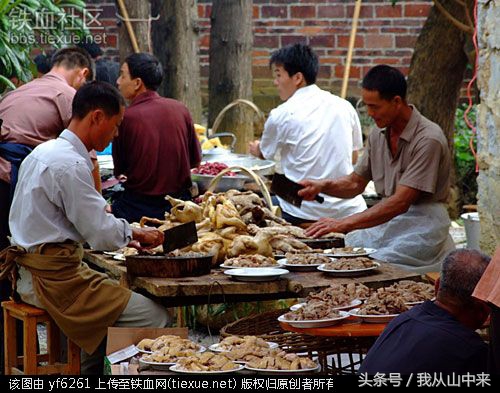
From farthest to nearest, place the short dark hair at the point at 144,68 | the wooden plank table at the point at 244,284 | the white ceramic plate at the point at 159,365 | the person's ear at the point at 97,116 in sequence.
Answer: the short dark hair at the point at 144,68 < the person's ear at the point at 97,116 < the wooden plank table at the point at 244,284 < the white ceramic plate at the point at 159,365

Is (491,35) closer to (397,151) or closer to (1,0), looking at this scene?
(397,151)

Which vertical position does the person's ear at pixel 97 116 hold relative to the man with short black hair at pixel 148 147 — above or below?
above

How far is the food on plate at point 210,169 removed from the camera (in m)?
8.89

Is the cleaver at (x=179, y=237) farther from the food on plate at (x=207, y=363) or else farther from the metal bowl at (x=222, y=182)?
the metal bowl at (x=222, y=182)

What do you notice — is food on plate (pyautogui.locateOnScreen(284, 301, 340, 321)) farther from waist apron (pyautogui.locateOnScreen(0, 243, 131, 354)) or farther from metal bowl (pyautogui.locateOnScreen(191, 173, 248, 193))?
metal bowl (pyautogui.locateOnScreen(191, 173, 248, 193))

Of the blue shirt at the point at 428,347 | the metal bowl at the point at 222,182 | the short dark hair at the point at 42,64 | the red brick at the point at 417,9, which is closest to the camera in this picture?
the blue shirt at the point at 428,347

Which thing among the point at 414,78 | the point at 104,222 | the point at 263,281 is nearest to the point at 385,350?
the point at 263,281

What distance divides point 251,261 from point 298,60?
310 cm

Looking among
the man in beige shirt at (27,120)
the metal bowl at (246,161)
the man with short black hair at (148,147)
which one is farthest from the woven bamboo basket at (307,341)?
the metal bowl at (246,161)

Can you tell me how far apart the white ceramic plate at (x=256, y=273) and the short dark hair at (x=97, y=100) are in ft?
3.42

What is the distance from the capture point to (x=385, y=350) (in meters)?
4.03

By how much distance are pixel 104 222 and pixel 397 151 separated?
79.7 inches

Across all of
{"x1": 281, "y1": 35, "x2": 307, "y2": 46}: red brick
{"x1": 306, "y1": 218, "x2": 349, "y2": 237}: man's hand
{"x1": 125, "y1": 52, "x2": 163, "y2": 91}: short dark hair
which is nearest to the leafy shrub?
{"x1": 281, "y1": 35, "x2": 307, "y2": 46}: red brick

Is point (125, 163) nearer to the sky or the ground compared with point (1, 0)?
nearer to the ground
